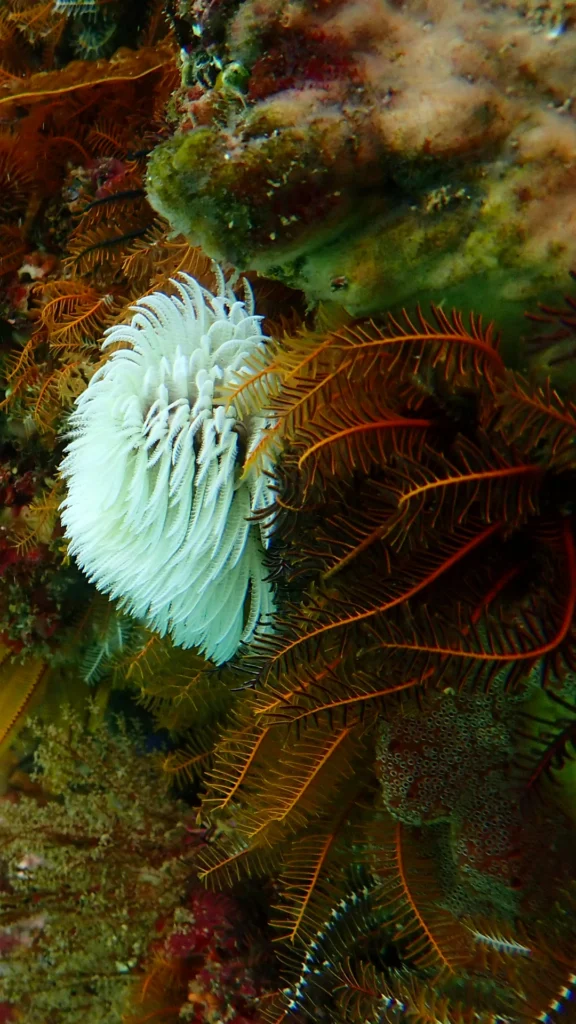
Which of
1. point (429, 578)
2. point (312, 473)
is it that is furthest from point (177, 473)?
point (429, 578)

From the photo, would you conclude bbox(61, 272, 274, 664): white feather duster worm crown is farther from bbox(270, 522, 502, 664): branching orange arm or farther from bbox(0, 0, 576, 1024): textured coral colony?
bbox(270, 522, 502, 664): branching orange arm

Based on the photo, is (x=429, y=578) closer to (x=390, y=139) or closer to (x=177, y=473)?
(x=177, y=473)

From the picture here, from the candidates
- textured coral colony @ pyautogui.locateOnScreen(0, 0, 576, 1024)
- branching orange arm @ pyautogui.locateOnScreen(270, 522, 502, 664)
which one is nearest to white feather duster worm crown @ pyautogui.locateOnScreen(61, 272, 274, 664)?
textured coral colony @ pyautogui.locateOnScreen(0, 0, 576, 1024)

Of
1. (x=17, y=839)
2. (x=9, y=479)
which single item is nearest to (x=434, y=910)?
(x=17, y=839)

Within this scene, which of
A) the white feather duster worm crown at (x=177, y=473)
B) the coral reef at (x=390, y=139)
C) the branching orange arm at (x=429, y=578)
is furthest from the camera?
the white feather duster worm crown at (x=177, y=473)

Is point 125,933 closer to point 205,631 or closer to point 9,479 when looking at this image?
point 205,631

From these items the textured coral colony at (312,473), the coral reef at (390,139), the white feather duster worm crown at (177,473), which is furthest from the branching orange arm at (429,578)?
the coral reef at (390,139)

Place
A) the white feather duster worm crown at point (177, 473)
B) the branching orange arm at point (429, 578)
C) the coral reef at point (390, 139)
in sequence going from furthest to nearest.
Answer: the white feather duster worm crown at point (177, 473), the branching orange arm at point (429, 578), the coral reef at point (390, 139)

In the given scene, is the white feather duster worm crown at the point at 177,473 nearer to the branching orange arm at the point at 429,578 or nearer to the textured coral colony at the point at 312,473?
the textured coral colony at the point at 312,473
